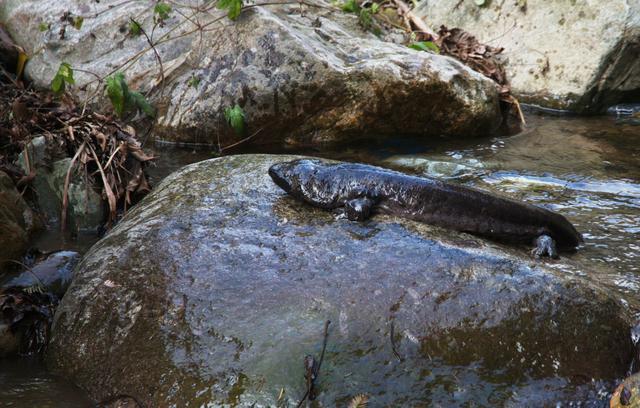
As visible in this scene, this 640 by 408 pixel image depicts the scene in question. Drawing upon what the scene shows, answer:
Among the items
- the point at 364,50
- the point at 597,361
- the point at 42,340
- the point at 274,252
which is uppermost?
the point at 364,50

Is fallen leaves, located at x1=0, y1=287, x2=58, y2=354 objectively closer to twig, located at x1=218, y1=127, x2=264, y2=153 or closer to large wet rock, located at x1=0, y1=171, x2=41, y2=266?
large wet rock, located at x1=0, y1=171, x2=41, y2=266

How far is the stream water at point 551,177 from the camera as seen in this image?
146 inches

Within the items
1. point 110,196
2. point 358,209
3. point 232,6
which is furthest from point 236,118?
point 358,209

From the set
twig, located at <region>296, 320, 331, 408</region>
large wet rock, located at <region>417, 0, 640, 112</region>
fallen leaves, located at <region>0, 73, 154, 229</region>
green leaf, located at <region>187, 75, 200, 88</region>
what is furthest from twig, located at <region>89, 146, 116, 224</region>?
large wet rock, located at <region>417, 0, 640, 112</region>

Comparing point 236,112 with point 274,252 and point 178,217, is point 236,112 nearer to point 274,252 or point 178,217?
point 178,217

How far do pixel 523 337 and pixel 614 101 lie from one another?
8.08m

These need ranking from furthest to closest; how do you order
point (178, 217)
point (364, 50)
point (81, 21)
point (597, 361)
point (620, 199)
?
1. point (81, 21)
2. point (364, 50)
3. point (620, 199)
4. point (178, 217)
5. point (597, 361)

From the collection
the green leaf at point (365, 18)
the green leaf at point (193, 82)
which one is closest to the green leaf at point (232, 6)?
the green leaf at point (193, 82)

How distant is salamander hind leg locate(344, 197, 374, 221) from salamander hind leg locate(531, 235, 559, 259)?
4.01ft

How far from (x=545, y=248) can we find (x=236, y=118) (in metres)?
4.40

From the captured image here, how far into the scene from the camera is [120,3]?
31.9ft

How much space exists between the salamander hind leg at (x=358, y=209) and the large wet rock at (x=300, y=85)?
136 inches

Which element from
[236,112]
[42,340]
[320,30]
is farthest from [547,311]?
[320,30]

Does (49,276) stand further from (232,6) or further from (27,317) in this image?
(232,6)
